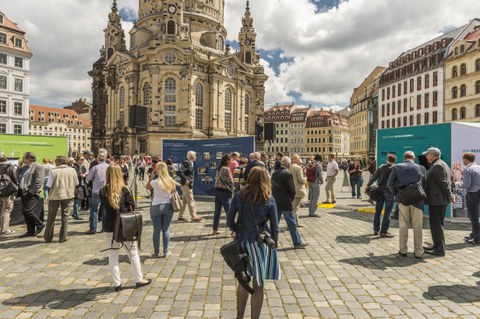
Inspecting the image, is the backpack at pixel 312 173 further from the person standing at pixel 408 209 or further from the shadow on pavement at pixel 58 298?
the shadow on pavement at pixel 58 298

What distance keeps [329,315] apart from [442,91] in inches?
2086

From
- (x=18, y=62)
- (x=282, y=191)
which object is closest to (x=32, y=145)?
(x=282, y=191)

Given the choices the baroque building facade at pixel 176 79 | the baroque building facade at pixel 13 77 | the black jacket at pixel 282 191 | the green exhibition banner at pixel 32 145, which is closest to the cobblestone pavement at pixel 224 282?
the black jacket at pixel 282 191

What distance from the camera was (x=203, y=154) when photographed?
54.8 feet

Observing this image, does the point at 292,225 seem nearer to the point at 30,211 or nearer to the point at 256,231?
the point at 256,231

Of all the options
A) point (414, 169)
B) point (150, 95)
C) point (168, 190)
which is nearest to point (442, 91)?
point (150, 95)

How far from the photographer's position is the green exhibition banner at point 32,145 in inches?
496

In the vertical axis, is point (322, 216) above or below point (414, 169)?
below

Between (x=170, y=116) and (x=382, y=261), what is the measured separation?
52.8m

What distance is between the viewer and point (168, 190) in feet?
21.6

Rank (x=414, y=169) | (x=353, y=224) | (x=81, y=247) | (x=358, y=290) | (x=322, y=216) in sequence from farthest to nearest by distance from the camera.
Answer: (x=322, y=216) < (x=353, y=224) < (x=81, y=247) < (x=414, y=169) < (x=358, y=290)

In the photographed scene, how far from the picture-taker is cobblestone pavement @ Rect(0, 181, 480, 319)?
183 inches

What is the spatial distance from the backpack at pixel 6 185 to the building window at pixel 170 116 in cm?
4860

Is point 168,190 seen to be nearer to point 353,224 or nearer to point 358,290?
point 358,290
